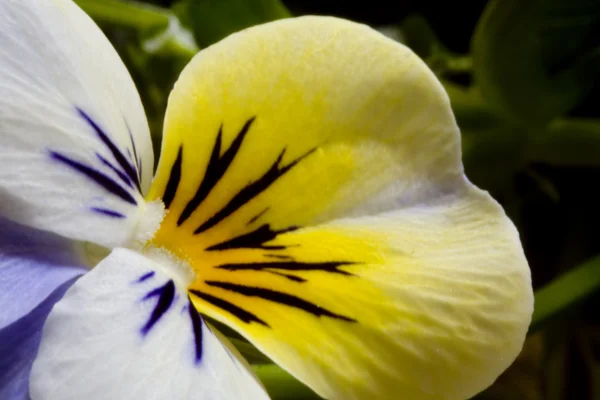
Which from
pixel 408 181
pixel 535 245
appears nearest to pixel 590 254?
pixel 535 245

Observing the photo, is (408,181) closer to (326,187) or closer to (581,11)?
(326,187)

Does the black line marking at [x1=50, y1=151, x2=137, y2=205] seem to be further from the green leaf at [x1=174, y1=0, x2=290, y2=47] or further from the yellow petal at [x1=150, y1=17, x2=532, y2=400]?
→ the green leaf at [x1=174, y1=0, x2=290, y2=47]

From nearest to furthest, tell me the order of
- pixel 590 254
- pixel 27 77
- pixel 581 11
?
pixel 27 77
pixel 581 11
pixel 590 254

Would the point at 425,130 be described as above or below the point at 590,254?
above

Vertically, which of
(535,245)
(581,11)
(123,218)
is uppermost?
(123,218)

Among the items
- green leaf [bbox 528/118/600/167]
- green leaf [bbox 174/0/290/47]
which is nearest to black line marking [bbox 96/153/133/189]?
green leaf [bbox 174/0/290/47]

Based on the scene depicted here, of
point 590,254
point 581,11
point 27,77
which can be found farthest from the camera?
point 590,254

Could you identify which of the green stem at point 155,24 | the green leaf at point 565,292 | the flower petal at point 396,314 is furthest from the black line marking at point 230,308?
the green stem at point 155,24

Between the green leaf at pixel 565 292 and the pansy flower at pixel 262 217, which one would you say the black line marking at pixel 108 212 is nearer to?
the pansy flower at pixel 262 217
